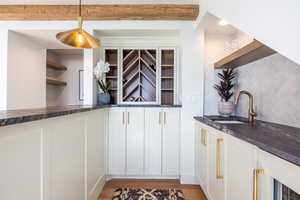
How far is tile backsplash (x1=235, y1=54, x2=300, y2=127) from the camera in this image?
Result: 4.70 feet

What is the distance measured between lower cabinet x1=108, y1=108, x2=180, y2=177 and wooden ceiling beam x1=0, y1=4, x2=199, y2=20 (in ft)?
4.48

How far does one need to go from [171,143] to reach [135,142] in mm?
536

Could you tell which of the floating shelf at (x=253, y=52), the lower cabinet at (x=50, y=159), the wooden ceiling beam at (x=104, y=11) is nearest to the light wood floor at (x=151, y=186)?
the lower cabinet at (x=50, y=159)

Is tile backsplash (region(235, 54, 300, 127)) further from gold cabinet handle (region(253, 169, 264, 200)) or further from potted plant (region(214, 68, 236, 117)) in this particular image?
gold cabinet handle (region(253, 169, 264, 200))

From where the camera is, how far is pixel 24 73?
2.93 m

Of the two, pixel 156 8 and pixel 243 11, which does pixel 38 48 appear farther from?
pixel 243 11

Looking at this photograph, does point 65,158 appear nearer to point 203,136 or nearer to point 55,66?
point 203,136

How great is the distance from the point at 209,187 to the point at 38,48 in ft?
12.2

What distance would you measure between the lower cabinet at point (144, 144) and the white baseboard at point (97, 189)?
31 cm

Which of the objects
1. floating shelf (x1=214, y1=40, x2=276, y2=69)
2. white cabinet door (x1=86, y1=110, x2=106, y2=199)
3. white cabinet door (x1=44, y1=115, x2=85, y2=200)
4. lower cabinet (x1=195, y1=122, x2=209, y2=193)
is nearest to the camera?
white cabinet door (x1=44, y1=115, x2=85, y2=200)

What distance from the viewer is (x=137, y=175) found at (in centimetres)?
252

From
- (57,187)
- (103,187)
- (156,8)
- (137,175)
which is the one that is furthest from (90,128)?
(156,8)

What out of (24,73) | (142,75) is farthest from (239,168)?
(24,73)

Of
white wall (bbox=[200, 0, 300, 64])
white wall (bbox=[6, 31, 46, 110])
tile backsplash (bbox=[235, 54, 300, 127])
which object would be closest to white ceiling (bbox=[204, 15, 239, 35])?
tile backsplash (bbox=[235, 54, 300, 127])
